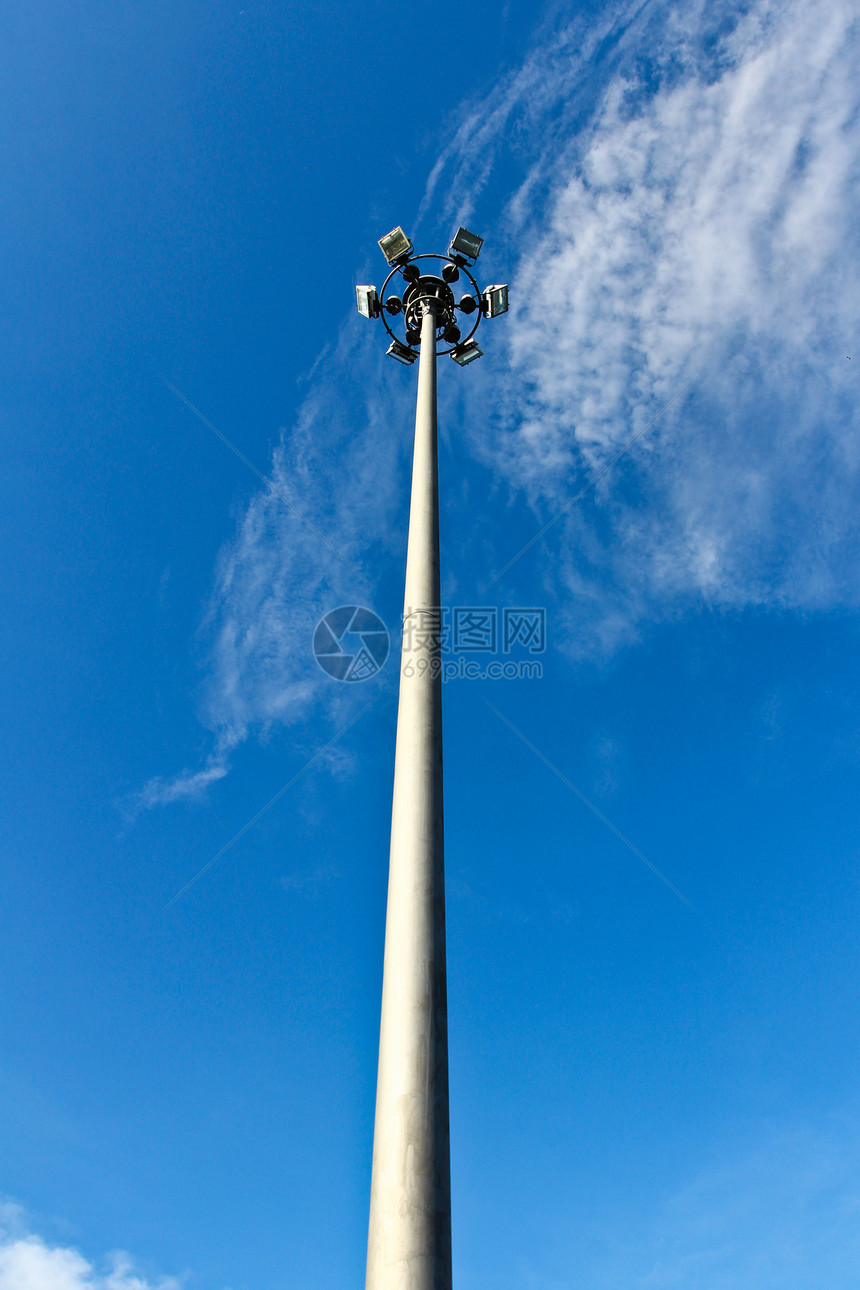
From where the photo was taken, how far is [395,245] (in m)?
15.8

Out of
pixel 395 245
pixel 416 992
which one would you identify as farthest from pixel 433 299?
pixel 416 992

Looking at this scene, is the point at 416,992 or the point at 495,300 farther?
the point at 495,300

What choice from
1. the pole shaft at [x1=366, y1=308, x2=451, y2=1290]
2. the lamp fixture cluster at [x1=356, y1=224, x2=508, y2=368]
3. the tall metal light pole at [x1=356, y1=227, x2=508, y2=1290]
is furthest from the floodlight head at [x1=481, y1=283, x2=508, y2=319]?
the pole shaft at [x1=366, y1=308, x2=451, y2=1290]

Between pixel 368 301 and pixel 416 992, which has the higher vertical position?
pixel 368 301

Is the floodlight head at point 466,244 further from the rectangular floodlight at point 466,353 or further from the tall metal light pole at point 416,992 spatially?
the tall metal light pole at point 416,992

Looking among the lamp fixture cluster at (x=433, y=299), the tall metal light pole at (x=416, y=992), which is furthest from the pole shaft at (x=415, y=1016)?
the lamp fixture cluster at (x=433, y=299)

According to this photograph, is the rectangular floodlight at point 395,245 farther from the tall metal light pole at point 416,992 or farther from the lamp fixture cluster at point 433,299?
the tall metal light pole at point 416,992

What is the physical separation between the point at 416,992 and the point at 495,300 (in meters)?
14.4

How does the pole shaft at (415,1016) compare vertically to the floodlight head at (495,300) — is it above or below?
below

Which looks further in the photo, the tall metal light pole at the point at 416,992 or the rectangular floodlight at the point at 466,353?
the rectangular floodlight at the point at 466,353

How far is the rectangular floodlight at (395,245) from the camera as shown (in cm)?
1573

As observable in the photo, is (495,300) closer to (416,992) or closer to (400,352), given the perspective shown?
(400,352)

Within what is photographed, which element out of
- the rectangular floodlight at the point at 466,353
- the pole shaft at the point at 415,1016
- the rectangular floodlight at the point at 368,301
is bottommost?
the pole shaft at the point at 415,1016

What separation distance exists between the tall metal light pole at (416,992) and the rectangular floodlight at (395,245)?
7982mm
